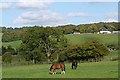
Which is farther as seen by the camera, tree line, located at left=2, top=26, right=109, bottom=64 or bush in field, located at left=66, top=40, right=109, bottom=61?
tree line, located at left=2, top=26, right=109, bottom=64

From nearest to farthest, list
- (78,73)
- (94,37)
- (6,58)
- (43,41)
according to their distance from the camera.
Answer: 1. (78,73)
2. (6,58)
3. (43,41)
4. (94,37)

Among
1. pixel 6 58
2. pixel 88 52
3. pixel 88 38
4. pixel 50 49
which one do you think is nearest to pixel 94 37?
pixel 88 38

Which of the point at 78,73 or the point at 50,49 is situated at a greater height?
the point at 50,49

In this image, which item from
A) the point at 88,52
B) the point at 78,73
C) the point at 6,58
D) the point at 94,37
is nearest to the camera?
the point at 78,73

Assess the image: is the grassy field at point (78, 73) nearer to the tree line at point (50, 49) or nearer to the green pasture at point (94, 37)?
the tree line at point (50, 49)

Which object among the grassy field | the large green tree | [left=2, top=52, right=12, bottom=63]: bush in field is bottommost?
[left=2, top=52, right=12, bottom=63]: bush in field

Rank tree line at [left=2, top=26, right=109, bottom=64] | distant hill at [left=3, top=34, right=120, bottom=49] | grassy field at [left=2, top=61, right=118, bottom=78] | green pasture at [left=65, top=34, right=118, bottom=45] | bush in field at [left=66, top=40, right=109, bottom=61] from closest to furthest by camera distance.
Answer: grassy field at [left=2, top=61, right=118, bottom=78] → bush in field at [left=66, top=40, right=109, bottom=61] → tree line at [left=2, top=26, right=109, bottom=64] → distant hill at [left=3, top=34, right=120, bottom=49] → green pasture at [left=65, top=34, right=118, bottom=45]

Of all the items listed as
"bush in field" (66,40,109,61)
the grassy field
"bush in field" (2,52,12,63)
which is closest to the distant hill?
"bush in field" (66,40,109,61)

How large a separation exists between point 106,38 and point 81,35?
8430mm

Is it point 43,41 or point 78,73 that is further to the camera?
point 43,41

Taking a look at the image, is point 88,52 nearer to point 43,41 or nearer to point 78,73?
point 43,41

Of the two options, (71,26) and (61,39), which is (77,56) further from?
(71,26)

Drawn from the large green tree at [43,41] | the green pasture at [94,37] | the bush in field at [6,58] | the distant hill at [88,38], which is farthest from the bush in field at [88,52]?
the green pasture at [94,37]

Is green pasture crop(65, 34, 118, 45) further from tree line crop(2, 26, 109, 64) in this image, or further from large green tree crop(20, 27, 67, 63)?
tree line crop(2, 26, 109, 64)
